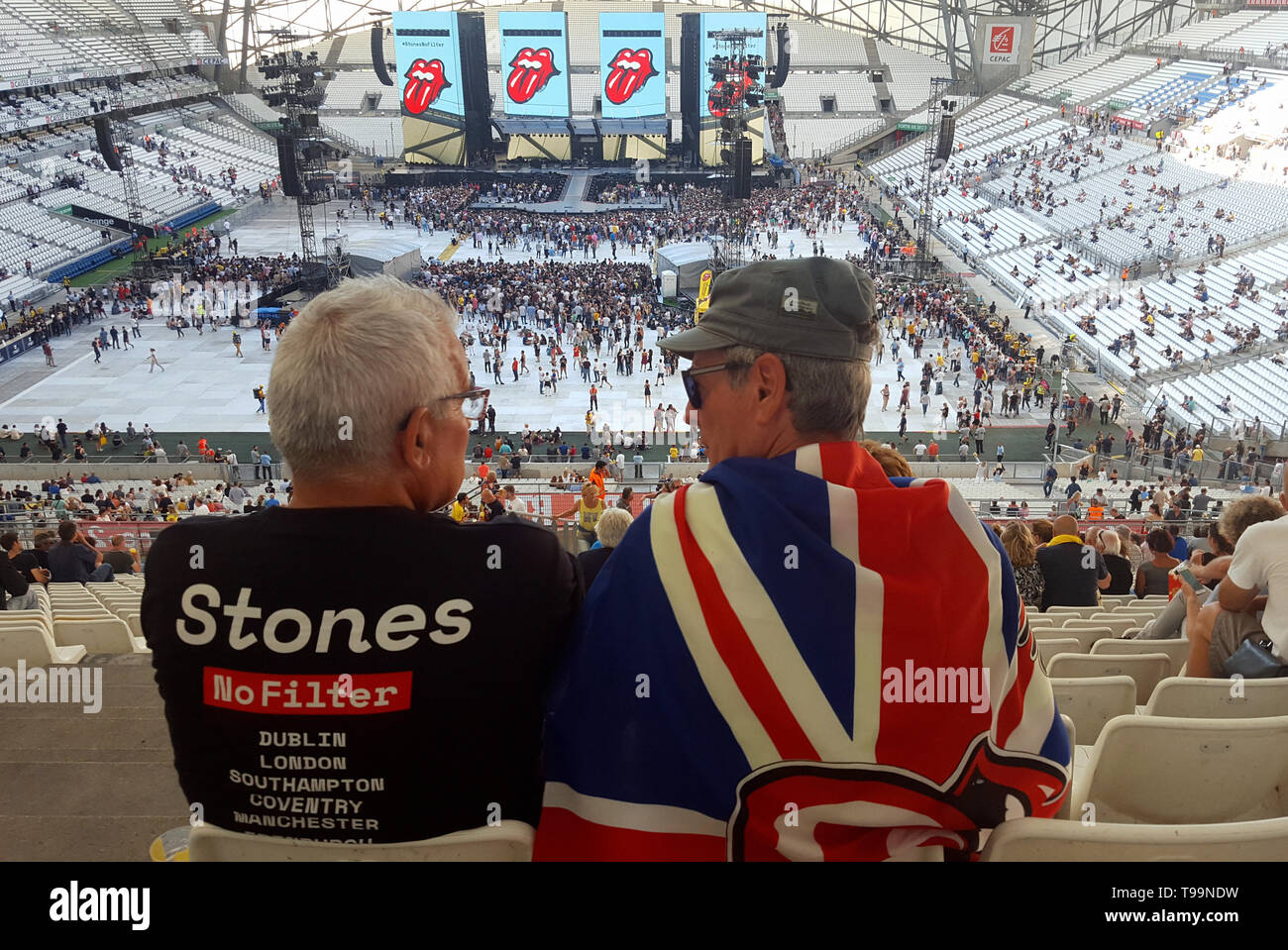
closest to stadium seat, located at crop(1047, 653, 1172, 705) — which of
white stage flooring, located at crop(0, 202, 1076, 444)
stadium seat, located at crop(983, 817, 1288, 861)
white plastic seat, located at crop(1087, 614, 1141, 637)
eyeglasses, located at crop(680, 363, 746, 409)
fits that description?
white plastic seat, located at crop(1087, 614, 1141, 637)

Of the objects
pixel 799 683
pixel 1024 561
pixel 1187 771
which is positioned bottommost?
pixel 1024 561

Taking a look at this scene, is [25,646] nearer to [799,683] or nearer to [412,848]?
[412,848]

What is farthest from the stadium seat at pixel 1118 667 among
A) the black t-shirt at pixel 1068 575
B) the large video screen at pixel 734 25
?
the large video screen at pixel 734 25

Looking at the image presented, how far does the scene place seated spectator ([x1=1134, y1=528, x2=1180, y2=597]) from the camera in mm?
7113

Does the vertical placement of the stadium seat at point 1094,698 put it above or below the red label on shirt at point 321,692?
below

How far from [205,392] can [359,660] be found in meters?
25.4

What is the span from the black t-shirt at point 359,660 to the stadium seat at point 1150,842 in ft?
2.51

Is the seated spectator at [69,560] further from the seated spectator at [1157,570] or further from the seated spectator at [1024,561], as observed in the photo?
the seated spectator at [1157,570]

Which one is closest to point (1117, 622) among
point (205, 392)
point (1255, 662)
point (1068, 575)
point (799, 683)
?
point (1068, 575)

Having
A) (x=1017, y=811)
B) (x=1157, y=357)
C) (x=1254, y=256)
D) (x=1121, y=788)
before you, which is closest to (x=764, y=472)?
(x=1017, y=811)

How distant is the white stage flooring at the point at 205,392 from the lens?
22.5 metres

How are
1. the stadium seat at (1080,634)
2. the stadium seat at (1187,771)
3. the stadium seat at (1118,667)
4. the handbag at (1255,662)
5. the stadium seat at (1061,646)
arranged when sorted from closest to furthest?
1. the stadium seat at (1187,771)
2. the handbag at (1255,662)
3. the stadium seat at (1118,667)
4. the stadium seat at (1061,646)
5. the stadium seat at (1080,634)

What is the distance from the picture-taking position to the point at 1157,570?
7.35 m

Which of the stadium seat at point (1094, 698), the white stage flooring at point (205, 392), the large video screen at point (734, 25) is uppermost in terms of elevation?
the large video screen at point (734, 25)
